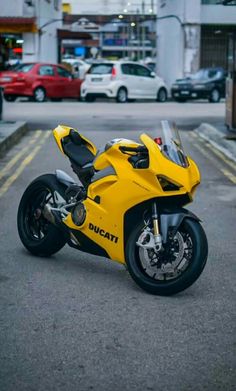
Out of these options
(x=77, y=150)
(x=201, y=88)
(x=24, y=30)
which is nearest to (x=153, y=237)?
(x=77, y=150)

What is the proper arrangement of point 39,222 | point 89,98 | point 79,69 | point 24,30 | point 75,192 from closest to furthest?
point 75,192 < point 39,222 < point 89,98 < point 24,30 < point 79,69

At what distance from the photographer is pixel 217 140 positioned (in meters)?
17.2

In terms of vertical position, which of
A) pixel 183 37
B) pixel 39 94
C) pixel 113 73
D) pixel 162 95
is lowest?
pixel 162 95

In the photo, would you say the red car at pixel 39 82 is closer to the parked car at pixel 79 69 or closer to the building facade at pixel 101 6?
the parked car at pixel 79 69

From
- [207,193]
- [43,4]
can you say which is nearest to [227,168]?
[207,193]

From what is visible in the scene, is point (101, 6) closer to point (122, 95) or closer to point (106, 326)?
point (122, 95)

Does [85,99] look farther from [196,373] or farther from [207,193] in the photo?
[196,373]

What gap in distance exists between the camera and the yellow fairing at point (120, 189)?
5895 mm

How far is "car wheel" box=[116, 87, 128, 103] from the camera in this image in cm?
3201

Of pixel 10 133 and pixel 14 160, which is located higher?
pixel 10 133

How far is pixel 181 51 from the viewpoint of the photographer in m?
40.0

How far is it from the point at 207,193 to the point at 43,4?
3445cm

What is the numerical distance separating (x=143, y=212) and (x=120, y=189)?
0.24 meters

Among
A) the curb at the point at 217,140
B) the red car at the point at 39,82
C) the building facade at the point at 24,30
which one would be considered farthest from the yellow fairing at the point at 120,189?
the building facade at the point at 24,30
